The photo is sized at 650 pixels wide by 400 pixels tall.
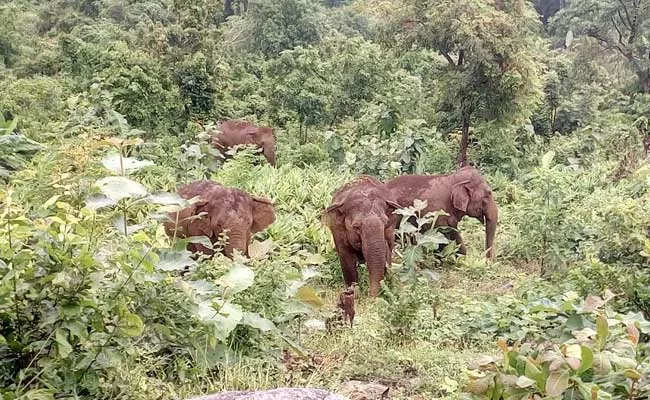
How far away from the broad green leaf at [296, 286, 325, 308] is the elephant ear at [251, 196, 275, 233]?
3.33 meters

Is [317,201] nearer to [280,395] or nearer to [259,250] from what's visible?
[259,250]

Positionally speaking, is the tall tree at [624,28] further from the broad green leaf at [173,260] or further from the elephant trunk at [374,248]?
the broad green leaf at [173,260]

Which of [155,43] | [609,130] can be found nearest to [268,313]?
[155,43]

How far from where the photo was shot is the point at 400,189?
10.0m

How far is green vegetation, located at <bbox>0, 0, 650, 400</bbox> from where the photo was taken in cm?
337

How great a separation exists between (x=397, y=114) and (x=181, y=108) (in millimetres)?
4158

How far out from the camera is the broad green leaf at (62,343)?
125 inches

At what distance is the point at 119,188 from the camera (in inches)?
133

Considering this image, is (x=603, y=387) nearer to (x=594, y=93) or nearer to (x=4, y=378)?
(x=4, y=378)

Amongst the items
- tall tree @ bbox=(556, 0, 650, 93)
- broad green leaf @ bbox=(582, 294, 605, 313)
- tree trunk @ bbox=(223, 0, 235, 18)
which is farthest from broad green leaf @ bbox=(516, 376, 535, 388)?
tree trunk @ bbox=(223, 0, 235, 18)

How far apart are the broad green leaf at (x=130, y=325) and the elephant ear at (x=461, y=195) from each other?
22.9 ft

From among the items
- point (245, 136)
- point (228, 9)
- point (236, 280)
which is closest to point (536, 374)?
point (236, 280)

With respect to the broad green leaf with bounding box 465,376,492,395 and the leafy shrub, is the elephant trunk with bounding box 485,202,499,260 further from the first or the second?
the broad green leaf with bounding box 465,376,492,395

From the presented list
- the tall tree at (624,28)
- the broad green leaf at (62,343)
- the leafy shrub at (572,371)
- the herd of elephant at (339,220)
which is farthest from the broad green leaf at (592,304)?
the tall tree at (624,28)
